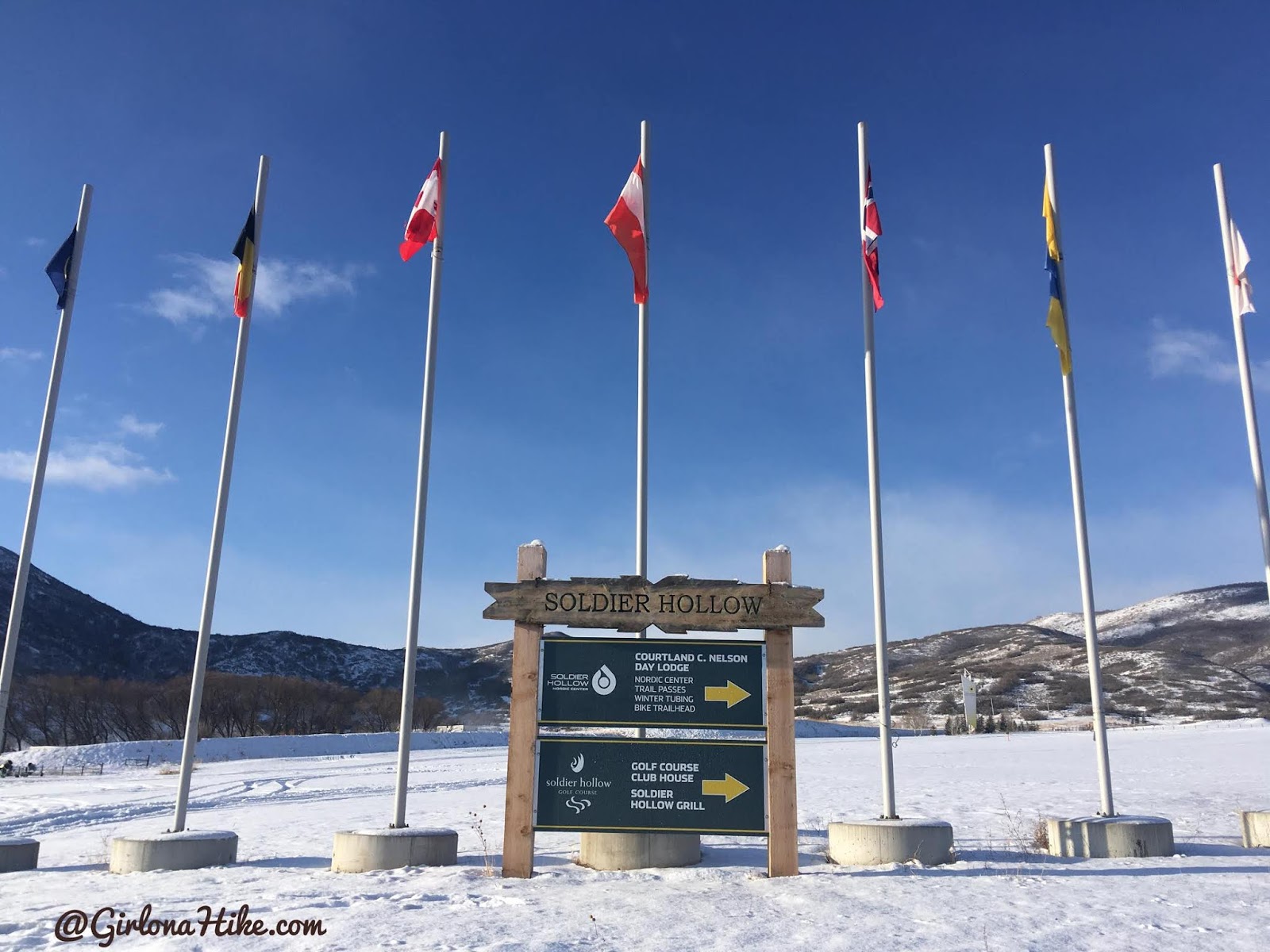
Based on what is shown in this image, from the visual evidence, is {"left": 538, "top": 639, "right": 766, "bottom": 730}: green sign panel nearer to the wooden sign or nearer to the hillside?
the wooden sign

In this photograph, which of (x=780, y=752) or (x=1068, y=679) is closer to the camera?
(x=780, y=752)

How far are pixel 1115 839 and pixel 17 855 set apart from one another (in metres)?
12.8

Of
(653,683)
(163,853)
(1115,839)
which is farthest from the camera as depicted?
(163,853)

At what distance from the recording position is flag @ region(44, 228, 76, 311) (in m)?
13.9

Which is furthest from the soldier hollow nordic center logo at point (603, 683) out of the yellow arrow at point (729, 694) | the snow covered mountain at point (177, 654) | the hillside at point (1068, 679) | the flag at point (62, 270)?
the snow covered mountain at point (177, 654)

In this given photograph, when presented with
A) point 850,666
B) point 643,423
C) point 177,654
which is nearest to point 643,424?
point 643,423

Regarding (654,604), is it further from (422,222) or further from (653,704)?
(422,222)

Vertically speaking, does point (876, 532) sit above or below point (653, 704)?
above

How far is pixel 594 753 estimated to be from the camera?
32.9 feet

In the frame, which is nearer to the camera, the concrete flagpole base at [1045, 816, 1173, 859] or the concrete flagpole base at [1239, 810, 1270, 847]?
the concrete flagpole base at [1045, 816, 1173, 859]

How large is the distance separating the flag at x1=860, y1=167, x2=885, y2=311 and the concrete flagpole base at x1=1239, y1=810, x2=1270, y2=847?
24.8ft

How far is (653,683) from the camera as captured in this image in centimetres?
1010

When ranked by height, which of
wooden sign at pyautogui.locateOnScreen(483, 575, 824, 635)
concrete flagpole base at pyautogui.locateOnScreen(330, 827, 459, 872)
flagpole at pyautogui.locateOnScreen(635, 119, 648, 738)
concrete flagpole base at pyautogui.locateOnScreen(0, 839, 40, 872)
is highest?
flagpole at pyautogui.locateOnScreen(635, 119, 648, 738)

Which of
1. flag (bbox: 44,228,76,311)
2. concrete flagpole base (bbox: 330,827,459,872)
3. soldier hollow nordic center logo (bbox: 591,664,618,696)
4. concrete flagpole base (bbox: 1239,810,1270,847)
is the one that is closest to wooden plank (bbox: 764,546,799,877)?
soldier hollow nordic center logo (bbox: 591,664,618,696)
